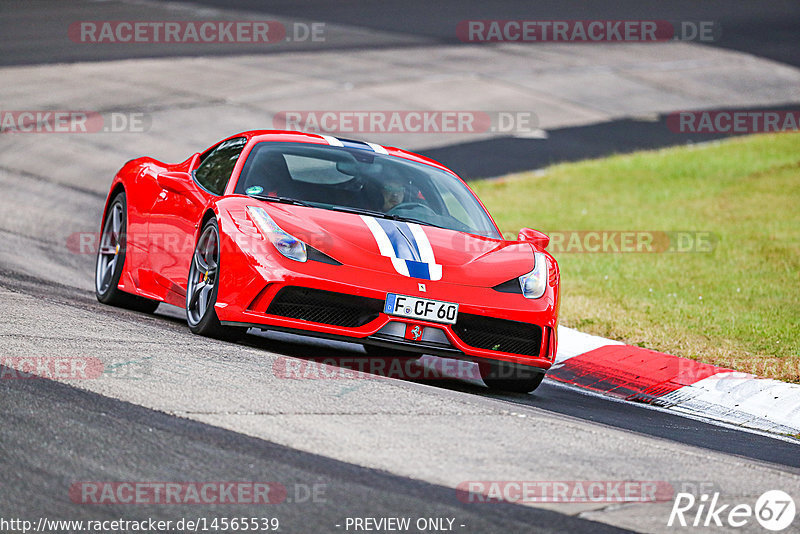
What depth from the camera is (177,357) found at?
20.4ft

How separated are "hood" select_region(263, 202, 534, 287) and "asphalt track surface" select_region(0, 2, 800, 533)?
68cm

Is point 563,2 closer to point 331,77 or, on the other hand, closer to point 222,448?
point 331,77

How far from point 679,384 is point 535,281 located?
1.62 meters

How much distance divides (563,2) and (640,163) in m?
17.4

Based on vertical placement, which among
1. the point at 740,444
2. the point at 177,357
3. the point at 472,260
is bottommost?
the point at 740,444

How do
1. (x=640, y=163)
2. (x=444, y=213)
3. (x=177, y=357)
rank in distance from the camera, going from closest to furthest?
(x=177, y=357)
(x=444, y=213)
(x=640, y=163)

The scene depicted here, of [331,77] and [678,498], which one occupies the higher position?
[331,77]

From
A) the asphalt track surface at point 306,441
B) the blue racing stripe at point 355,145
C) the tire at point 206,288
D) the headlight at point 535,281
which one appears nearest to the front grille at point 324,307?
the asphalt track surface at point 306,441

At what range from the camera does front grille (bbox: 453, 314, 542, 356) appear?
6770mm

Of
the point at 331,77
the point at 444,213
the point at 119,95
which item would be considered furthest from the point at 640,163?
the point at 444,213

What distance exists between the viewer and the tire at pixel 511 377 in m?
7.21

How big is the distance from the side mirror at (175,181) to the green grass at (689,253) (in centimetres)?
340

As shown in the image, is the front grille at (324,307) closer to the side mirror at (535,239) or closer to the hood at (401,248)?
the hood at (401,248)

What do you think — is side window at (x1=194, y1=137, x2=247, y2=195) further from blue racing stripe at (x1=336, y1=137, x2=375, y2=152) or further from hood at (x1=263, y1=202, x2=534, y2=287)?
hood at (x1=263, y1=202, x2=534, y2=287)
